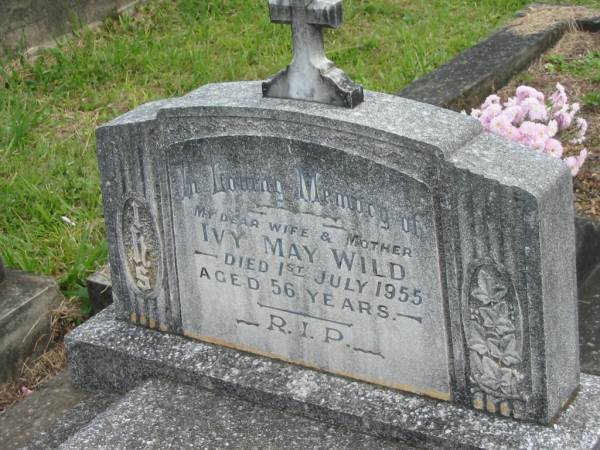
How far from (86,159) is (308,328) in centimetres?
222

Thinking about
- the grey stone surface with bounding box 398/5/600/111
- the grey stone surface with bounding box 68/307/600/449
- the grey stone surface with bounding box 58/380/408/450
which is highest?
the grey stone surface with bounding box 398/5/600/111

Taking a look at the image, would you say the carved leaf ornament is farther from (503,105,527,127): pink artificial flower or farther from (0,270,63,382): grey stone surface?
(0,270,63,382): grey stone surface

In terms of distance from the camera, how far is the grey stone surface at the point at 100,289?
4.12 meters

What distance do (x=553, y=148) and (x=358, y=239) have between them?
107 centimetres

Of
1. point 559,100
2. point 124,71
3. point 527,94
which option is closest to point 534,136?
point 527,94

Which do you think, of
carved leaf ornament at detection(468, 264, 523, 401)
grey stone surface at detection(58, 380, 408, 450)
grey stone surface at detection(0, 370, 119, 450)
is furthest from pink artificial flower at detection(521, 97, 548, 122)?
grey stone surface at detection(0, 370, 119, 450)

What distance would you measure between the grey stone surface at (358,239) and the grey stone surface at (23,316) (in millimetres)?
610

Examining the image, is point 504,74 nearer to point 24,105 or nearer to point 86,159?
point 86,159

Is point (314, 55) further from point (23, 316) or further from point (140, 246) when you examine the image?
point (23, 316)

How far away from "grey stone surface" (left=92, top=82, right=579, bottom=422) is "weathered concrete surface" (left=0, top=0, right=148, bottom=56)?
3.10m

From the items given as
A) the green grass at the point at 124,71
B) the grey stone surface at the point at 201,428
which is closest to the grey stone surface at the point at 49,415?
the grey stone surface at the point at 201,428

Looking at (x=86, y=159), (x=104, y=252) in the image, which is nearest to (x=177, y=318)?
(x=104, y=252)

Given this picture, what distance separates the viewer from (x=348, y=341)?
3.23 meters

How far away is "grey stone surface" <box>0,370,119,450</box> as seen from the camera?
354 cm
